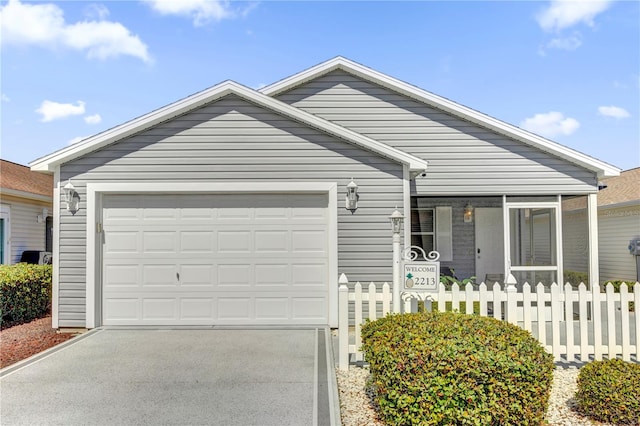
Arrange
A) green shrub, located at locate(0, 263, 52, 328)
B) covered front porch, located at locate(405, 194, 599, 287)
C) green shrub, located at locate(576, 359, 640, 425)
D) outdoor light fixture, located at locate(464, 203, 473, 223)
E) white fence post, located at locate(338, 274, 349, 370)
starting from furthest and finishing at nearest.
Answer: outdoor light fixture, located at locate(464, 203, 473, 223) < covered front porch, located at locate(405, 194, 599, 287) < green shrub, located at locate(0, 263, 52, 328) < white fence post, located at locate(338, 274, 349, 370) < green shrub, located at locate(576, 359, 640, 425)

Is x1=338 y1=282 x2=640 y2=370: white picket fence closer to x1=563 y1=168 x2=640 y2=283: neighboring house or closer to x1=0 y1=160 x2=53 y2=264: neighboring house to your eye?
x1=563 y1=168 x2=640 y2=283: neighboring house

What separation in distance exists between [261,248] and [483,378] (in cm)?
477

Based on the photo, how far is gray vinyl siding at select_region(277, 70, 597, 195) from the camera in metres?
9.09

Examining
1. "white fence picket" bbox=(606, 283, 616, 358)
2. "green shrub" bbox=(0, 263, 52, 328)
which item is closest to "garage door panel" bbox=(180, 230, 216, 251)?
"green shrub" bbox=(0, 263, 52, 328)

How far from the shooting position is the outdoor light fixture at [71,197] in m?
7.12

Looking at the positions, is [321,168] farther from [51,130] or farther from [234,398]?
[51,130]

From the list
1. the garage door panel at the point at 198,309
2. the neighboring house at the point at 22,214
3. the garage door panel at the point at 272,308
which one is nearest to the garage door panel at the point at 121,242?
the garage door panel at the point at 198,309

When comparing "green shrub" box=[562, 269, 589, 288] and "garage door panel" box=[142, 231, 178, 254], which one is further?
"green shrub" box=[562, 269, 589, 288]

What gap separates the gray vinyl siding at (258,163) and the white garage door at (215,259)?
404 mm

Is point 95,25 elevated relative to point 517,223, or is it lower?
elevated

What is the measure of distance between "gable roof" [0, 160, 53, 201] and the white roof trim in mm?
5652

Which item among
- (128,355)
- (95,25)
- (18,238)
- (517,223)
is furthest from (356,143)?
(18,238)

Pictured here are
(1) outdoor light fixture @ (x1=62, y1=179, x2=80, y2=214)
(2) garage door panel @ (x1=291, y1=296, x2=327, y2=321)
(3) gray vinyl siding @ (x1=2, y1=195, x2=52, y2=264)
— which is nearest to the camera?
(1) outdoor light fixture @ (x1=62, y1=179, x2=80, y2=214)

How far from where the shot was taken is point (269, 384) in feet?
15.1
